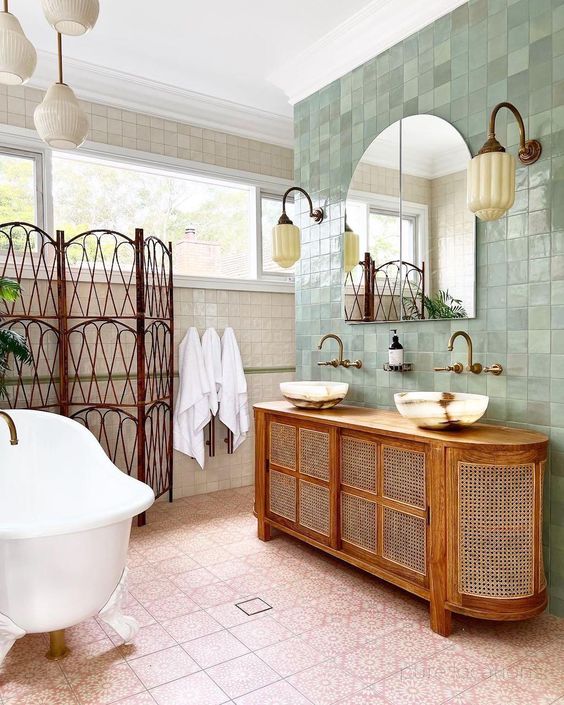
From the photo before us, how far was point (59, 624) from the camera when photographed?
1.97 meters

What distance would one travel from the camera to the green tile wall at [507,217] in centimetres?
241

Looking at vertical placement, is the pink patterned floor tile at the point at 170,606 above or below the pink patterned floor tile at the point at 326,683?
below

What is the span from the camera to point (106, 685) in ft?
6.54

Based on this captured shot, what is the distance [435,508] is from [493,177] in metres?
1.37

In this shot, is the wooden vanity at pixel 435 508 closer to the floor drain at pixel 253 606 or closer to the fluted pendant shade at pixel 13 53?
the floor drain at pixel 253 606

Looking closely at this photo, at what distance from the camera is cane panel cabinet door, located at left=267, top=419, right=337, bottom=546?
2930 millimetres

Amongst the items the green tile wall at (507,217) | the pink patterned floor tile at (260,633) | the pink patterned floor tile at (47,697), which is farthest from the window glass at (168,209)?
the pink patterned floor tile at (47,697)

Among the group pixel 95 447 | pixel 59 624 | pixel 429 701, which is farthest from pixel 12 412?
pixel 429 701

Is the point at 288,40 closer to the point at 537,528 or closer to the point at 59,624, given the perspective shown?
the point at 537,528

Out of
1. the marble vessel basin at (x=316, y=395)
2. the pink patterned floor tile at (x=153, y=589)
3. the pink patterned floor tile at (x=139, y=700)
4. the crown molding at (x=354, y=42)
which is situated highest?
the crown molding at (x=354, y=42)

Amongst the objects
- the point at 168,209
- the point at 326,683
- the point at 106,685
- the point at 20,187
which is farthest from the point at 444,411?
the point at 20,187

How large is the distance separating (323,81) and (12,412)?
2.74m

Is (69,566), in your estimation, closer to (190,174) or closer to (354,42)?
(354,42)

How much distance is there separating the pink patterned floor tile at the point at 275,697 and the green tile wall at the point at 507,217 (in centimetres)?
125
